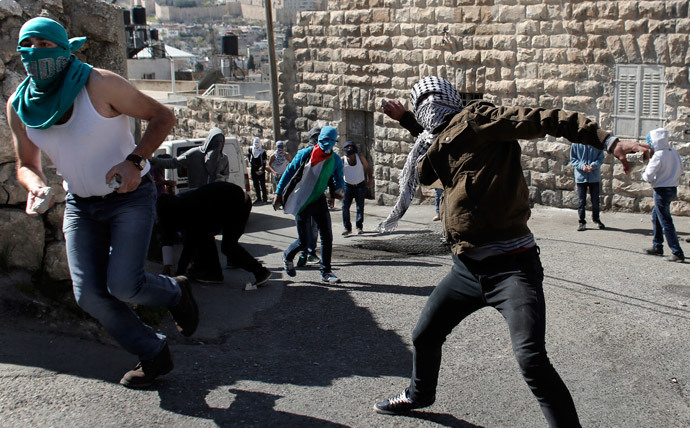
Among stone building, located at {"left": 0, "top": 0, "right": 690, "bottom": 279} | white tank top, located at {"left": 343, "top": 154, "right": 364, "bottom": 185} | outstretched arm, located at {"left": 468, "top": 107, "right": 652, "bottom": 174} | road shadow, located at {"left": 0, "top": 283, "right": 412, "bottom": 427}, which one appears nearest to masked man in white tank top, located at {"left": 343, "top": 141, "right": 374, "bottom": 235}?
white tank top, located at {"left": 343, "top": 154, "right": 364, "bottom": 185}

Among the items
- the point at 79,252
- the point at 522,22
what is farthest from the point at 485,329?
the point at 522,22

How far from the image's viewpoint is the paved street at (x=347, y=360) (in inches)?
161

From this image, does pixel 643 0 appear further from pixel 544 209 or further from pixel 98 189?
pixel 98 189

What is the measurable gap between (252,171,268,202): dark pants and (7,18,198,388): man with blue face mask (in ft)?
45.1

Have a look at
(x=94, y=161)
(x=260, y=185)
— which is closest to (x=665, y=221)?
(x=94, y=161)

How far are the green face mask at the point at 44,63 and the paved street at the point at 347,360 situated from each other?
5.62 ft

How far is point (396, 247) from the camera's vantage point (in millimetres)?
10180

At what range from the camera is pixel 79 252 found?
3939 mm

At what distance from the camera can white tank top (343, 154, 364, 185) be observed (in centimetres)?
1225

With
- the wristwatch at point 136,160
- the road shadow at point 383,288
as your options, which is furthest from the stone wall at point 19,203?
the road shadow at point 383,288

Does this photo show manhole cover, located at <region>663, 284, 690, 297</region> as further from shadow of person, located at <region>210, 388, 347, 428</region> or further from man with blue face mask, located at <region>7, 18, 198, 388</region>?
man with blue face mask, located at <region>7, 18, 198, 388</region>

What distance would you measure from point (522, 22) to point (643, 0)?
2.18m

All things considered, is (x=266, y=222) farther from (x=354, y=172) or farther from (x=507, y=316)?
(x=507, y=316)

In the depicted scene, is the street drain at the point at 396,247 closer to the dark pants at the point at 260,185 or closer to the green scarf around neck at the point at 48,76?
the green scarf around neck at the point at 48,76
